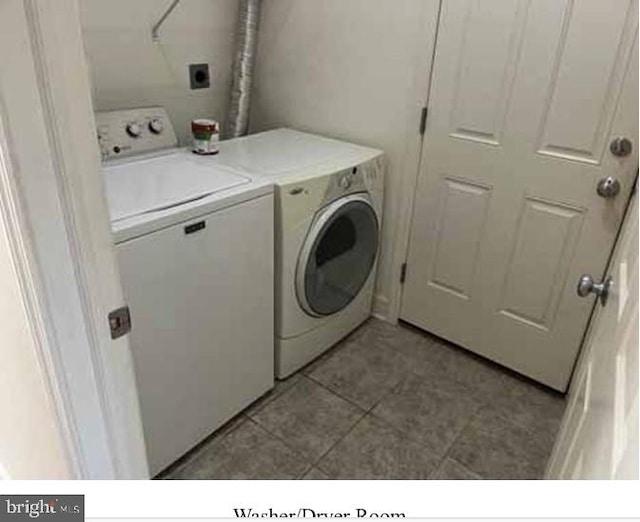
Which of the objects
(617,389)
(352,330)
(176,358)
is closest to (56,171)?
(617,389)

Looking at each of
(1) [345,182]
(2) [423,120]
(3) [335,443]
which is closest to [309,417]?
(3) [335,443]

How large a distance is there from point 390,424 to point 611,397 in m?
1.23

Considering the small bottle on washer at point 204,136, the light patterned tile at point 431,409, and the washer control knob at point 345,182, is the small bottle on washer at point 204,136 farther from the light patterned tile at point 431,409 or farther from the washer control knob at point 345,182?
the light patterned tile at point 431,409

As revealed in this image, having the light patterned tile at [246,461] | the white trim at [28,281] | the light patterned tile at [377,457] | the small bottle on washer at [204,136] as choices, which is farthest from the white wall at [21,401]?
the small bottle on washer at [204,136]

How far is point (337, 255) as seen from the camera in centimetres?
215

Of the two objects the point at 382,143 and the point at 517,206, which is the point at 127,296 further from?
the point at 517,206

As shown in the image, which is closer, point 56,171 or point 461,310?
point 56,171

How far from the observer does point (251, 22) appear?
2.30 meters

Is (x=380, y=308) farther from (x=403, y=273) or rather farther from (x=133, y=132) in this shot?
(x=133, y=132)

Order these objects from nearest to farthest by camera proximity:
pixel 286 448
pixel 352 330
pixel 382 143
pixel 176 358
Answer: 1. pixel 176 358
2. pixel 286 448
3. pixel 382 143
4. pixel 352 330

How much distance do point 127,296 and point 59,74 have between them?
800mm

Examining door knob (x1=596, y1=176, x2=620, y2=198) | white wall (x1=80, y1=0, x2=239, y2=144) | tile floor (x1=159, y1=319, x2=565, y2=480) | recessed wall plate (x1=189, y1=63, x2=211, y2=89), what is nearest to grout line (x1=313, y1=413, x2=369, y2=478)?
tile floor (x1=159, y1=319, x2=565, y2=480)
